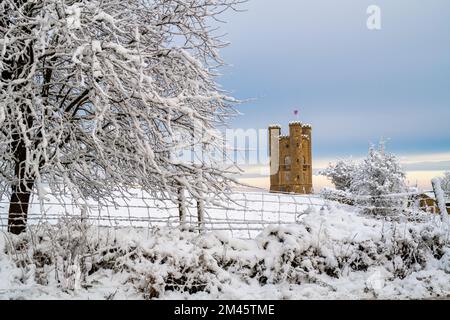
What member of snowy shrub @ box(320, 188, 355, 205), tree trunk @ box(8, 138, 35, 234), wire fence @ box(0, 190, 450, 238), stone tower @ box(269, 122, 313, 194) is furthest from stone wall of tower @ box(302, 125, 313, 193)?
tree trunk @ box(8, 138, 35, 234)

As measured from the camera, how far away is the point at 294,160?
88062 millimetres

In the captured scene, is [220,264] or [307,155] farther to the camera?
[307,155]

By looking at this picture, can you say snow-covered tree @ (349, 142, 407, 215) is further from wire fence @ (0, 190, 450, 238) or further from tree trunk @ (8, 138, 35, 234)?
tree trunk @ (8, 138, 35, 234)

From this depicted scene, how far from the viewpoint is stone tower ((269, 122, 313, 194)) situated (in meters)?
87.6

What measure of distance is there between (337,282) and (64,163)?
470 centimetres

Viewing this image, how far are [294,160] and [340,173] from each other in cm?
3419

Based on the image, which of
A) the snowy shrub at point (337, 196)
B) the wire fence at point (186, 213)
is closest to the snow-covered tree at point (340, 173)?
the snowy shrub at point (337, 196)

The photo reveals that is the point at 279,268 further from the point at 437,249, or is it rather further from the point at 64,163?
the point at 64,163

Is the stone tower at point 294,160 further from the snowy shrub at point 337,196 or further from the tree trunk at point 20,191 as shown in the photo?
the tree trunk at point 20,191

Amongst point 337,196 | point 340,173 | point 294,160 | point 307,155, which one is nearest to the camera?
point 337,196

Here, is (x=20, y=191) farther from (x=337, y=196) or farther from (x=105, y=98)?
(x=337, y=196)

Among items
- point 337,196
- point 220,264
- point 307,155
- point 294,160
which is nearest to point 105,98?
point 220,264

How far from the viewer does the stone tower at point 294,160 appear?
3450 inches
